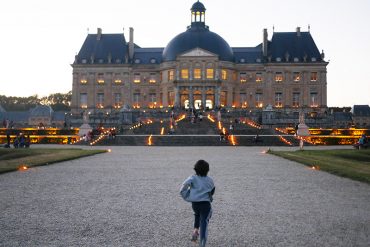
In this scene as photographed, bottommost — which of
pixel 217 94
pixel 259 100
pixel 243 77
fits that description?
pixel 259 100

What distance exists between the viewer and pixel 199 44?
308 feet

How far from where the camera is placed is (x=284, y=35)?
99188 mm

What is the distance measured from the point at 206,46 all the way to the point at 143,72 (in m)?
13.8

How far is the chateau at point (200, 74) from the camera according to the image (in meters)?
92.1

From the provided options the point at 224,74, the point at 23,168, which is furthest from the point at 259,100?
the point at 23,168

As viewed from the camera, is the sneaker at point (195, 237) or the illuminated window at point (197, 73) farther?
the illuminated window at point (197, 73)

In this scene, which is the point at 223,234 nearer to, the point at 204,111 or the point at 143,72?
the point at 204,111

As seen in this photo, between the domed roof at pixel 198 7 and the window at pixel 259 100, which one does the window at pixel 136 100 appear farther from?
the window at pixel 259 100

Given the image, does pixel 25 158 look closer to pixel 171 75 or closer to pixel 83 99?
pixel 171 75

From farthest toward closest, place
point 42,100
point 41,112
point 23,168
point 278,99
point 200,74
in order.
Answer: point 42,100 → point 41,112 → point 278,99 → point 200,74 → point 23,168

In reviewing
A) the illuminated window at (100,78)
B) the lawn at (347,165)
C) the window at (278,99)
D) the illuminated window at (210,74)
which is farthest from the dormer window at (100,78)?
the lawn at (347,165)

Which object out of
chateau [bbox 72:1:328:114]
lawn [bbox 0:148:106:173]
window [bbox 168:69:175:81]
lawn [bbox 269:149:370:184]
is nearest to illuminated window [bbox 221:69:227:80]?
chateau [bbox 72:1:328:114]

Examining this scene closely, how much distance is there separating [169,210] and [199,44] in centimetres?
8390

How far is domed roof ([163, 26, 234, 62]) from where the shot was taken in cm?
9369
